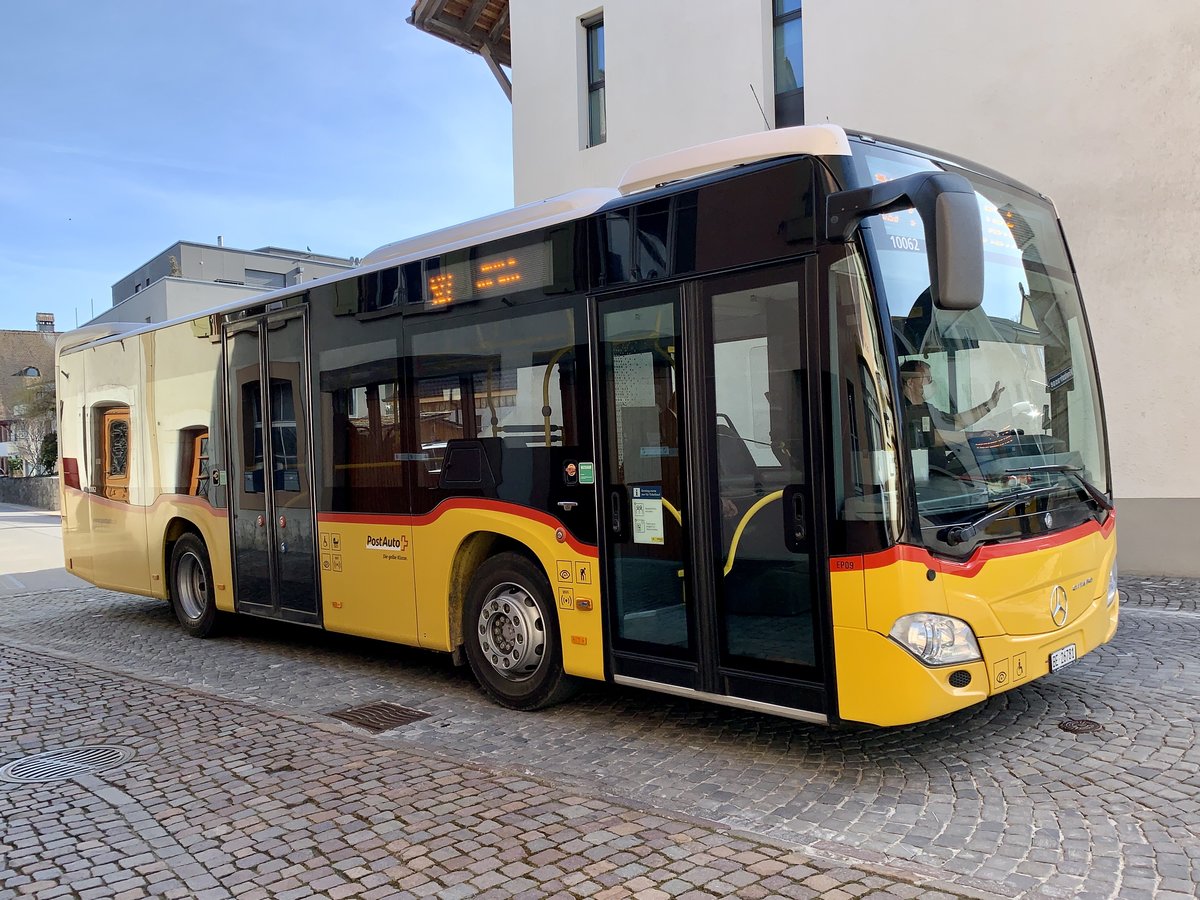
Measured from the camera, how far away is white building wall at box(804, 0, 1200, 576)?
9.08 metres

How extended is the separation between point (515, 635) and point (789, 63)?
9.37m

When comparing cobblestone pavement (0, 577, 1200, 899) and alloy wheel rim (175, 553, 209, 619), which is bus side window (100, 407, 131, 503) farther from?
cobblestone pavement (0, 577, 1200, 899)

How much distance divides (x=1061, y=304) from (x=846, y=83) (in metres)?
7.06

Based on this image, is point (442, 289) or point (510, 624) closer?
point (510, 624)

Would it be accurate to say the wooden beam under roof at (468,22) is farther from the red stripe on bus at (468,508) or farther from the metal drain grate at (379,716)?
the metal drain grate at (379,716)

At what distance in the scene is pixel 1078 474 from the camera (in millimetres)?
5062

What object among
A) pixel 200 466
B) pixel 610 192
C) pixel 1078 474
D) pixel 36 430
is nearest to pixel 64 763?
pixel 200 466

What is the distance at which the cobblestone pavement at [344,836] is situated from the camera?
3633 mm

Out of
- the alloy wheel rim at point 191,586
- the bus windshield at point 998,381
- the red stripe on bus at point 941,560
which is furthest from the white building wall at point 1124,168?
the alloy wheel rim at point 191,586

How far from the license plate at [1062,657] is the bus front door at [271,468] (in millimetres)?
5360

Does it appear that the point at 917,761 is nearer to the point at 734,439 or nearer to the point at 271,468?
the point at 734,439

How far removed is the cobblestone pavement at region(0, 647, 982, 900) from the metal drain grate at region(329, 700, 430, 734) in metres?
0.23

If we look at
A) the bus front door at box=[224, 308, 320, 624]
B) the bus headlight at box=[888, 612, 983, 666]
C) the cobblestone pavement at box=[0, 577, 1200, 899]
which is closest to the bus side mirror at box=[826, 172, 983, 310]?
the bus headlight at box=[888, 612, 983, 666]

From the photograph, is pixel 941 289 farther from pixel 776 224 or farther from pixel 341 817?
pixel 341 817
